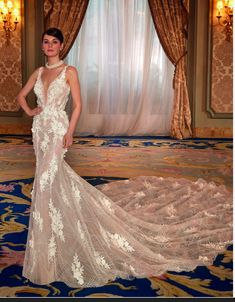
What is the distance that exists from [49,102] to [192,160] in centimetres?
428

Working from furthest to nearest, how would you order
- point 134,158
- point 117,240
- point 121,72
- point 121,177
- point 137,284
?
point 121,72 → point 134,158 → point 121,177 → point 117,240 → point 137,284

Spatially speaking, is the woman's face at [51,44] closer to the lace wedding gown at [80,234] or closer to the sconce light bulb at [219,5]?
the lace wedding gown at [80,234]

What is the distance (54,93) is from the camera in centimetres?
271

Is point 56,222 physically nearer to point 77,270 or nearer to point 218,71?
point 77,270

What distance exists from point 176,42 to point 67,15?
7.02ft

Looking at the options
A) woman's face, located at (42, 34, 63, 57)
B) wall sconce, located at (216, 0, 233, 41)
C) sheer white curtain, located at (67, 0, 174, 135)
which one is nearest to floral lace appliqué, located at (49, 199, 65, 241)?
woman's face, located at (42, 34, 63, 57)

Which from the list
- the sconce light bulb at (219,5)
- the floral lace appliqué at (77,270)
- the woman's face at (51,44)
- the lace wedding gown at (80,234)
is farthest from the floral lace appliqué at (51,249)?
the sconce light bulb at (219,5)

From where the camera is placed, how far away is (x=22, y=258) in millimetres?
2869

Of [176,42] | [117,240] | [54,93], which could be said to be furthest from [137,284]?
[176,42]

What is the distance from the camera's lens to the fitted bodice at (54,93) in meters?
2.71

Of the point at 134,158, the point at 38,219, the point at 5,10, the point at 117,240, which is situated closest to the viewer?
the point at 38,219

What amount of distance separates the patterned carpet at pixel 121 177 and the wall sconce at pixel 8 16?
2161 mm

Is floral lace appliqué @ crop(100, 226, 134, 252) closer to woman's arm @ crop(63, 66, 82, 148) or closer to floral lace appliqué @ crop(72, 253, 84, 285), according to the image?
floral lace appliqué @ crop(72, 253, 84, 285)

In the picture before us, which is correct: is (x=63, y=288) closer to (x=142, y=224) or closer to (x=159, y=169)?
(x=142, y=224)
